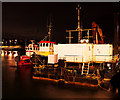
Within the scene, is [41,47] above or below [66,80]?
above

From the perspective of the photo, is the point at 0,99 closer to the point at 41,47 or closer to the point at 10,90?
the point at 10,90

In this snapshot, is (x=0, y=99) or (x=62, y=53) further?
(x=62, y=53)

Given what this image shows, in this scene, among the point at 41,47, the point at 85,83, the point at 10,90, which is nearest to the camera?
the point at 10,90

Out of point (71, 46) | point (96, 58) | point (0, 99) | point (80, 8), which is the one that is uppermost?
point (80, 8)

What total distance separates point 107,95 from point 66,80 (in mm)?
2492

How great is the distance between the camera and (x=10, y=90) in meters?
6.56

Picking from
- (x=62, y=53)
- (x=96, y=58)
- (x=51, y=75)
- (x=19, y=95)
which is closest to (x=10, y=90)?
(x=19, y=95)

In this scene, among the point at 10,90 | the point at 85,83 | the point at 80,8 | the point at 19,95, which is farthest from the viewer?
the point at 80,8

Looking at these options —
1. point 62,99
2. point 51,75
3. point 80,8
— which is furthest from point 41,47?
point 62,99

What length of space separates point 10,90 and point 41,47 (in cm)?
1188

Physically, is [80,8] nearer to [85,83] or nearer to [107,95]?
[85,83]

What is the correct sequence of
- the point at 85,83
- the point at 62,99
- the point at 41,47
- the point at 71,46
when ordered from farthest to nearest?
the point at 41,47, the point at 71,46, the point at 85,83, the point at 62,99

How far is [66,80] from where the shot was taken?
7.60 metres

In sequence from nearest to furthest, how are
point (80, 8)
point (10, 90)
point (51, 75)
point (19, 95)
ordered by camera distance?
1. point (19, 95)
2. point (10, 90)
3. point (51, 75)
4. point (80, 8)
